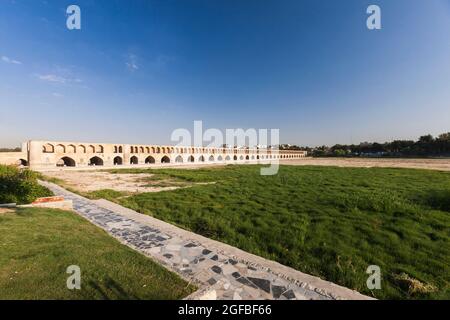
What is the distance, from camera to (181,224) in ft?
22.1

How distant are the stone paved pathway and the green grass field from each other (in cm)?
30

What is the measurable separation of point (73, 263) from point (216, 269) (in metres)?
2.38

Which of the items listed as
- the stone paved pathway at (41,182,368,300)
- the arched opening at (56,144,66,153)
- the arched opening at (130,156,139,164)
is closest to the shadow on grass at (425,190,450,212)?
the stone paved pathway at (41,182,368,300)

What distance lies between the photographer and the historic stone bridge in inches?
1387

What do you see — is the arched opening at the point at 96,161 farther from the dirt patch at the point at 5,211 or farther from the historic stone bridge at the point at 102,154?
the dirt patch at the point at 5,211

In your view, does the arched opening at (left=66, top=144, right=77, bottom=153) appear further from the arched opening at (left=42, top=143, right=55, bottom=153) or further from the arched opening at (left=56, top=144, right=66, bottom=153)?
the arched opening at (left=42, top=143, right=55, bottom=153)

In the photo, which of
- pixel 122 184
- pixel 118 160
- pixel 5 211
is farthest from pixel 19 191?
pixel 118 160

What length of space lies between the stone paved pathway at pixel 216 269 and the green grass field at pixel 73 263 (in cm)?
30

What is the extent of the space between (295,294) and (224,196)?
7.69 m

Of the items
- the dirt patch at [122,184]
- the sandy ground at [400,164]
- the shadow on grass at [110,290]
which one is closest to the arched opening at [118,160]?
the dirt patch at [122,184]

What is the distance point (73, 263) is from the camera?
374 cm

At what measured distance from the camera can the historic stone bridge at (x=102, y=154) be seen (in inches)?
1387

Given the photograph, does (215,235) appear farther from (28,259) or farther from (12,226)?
(12,226)
